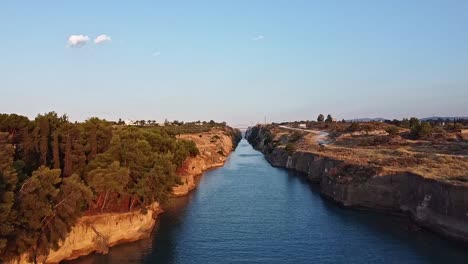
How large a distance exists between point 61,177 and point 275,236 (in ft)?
75.5

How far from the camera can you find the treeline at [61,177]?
34.4 meters

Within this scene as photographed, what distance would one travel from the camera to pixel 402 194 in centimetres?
6219

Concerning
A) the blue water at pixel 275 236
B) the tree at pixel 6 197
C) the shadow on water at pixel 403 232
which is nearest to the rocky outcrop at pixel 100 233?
the blue water at pixel 275 236

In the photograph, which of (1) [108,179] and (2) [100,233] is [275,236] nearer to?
(2) [100,233]

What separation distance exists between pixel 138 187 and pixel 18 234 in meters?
16.5

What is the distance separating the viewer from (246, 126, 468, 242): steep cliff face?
49.4 metres

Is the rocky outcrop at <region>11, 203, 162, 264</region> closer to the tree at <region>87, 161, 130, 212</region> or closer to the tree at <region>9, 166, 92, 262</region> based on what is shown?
the tree at <region>9, 166, 92, 262</region>

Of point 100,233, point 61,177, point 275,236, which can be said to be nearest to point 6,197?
point 100,233

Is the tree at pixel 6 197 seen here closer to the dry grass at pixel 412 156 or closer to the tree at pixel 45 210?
the tree at pixel 45 210

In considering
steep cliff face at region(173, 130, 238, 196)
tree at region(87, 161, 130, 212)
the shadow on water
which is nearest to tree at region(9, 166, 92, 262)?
tree at region(87, 161, 130, 212)

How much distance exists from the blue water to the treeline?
5111 mm

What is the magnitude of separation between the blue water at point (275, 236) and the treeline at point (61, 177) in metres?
5.11

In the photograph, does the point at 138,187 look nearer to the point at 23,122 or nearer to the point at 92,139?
the point at 92,139

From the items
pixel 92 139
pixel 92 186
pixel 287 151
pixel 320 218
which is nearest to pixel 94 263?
pixel 92 186
